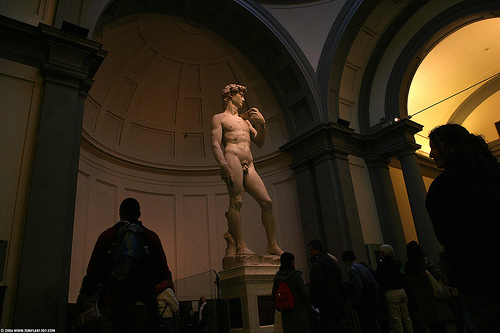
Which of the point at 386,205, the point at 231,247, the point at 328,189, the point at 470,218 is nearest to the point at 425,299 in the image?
the point at 470,218

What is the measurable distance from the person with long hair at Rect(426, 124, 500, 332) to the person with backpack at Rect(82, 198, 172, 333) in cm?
162

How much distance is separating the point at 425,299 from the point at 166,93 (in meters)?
8.70

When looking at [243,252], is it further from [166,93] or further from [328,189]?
[166,93]

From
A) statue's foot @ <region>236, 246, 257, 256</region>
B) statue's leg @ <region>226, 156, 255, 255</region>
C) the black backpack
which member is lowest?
the black backpack

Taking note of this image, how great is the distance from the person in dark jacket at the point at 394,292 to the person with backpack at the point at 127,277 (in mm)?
2897

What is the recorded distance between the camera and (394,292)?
13.6 ft

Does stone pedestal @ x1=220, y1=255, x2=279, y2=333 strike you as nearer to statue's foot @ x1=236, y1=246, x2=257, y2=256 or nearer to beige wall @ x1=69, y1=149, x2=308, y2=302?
statue's foot @ x1=236, y1=246, x2=257, y2=256

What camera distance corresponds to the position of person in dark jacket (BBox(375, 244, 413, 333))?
4145 millimetres

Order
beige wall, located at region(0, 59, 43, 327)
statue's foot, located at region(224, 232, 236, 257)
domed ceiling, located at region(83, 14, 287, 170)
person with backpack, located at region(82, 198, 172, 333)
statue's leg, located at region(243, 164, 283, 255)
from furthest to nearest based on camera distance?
domed ceiling, located at region(83, 14, 287, 170) → statue's leg, located at region(243, 164, 283, 255) → statue's foot, located at region(224, 232, 236, 257) → beige wall, located at region(0, 59, 43, 327) → person with backpack, located at region(82, 198, 172, 333)

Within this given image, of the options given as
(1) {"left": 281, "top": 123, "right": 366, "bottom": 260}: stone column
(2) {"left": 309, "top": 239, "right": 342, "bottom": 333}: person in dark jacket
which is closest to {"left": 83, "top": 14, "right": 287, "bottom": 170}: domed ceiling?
(1) {"left": 281, "top": 123, "right": 366, "bottom": 260}: stone column

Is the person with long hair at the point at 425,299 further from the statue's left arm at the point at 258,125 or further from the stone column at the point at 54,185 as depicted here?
the stone column at the point at 54,185

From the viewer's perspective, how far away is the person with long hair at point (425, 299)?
11.6 ft

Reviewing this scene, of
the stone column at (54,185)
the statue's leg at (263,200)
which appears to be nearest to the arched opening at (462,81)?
the statue's leg at (263,200)

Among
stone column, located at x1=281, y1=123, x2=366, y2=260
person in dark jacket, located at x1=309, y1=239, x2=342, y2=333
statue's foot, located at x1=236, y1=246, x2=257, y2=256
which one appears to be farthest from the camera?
stone column, located at x1=281, y1=123, x2=366, y2=260
